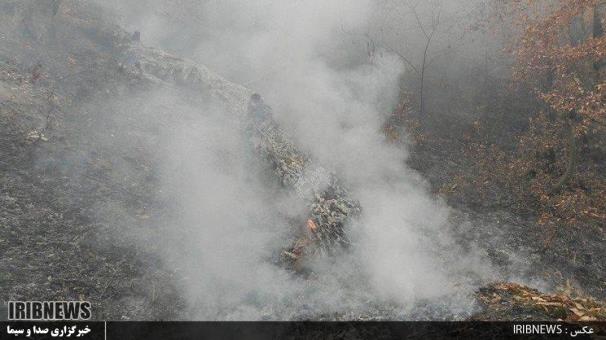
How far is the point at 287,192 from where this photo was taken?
24.7ft

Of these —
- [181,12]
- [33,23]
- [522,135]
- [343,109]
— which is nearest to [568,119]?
[522,135]

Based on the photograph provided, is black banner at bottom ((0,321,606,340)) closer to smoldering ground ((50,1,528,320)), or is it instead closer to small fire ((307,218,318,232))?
smoldering ground ((50,1,528,320))

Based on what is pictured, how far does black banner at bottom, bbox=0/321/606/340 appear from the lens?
12.9 ft

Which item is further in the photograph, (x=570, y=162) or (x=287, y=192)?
(x=570, y=162)

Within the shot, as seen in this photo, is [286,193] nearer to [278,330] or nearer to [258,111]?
[258,111]

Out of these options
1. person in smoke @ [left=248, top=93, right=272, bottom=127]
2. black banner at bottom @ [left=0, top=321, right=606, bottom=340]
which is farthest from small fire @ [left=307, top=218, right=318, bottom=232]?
person in smoke @ [left=248, top=93, right=272, bottom=127]

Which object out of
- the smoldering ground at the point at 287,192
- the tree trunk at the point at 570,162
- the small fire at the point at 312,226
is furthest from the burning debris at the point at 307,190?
the tree trunk at the point at 570,162

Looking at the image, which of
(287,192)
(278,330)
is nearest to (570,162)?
(287,192)

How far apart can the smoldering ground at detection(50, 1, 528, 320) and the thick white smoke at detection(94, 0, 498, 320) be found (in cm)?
3

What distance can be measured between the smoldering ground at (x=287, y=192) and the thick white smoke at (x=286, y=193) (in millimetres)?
28

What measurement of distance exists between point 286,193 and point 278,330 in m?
3.05

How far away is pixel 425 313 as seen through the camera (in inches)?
193

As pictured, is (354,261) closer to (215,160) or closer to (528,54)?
(215,160)

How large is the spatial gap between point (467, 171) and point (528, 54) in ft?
10.8
